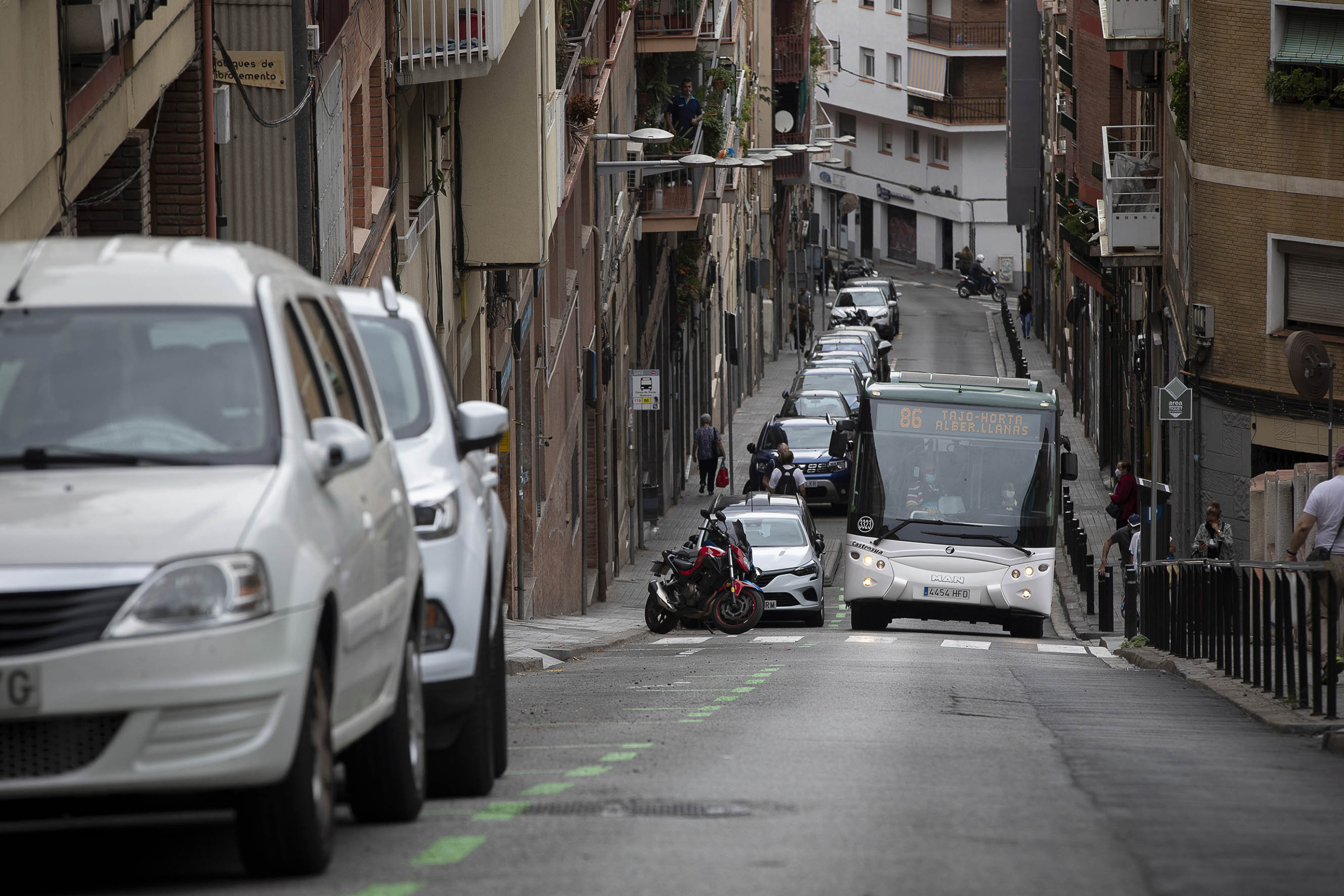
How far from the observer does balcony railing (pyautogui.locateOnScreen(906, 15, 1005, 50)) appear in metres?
104

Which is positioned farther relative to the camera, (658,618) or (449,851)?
(658,618)

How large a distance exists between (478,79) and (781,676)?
10342 mm

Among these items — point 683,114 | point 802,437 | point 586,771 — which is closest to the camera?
point 586,771

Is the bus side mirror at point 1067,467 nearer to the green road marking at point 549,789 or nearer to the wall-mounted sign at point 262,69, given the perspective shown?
the wall-mounted sign at point 262,69

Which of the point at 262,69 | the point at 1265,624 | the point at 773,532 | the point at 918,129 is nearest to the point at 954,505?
the point at 773,532

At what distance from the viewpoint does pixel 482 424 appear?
810 cm

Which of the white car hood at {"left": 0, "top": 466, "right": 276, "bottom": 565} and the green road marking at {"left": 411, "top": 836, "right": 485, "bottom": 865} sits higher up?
the white car hood at {"left": 0, "top": 466, "right": 276, "bottom": 565}

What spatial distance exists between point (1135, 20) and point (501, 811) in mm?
32331

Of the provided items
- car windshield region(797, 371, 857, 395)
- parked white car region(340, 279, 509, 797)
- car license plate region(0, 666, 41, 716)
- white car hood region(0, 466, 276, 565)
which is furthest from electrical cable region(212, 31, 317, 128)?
car windshield region(797, 371, 857, 395)

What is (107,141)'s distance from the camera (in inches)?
514

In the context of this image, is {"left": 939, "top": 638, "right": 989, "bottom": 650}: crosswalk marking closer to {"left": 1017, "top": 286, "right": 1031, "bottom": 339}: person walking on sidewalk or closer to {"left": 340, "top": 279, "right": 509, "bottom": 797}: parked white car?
{"left": 340, "top": 279, "right": 509, "bottom": 797}: parked white car

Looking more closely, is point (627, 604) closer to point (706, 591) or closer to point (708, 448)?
point (706, 591)

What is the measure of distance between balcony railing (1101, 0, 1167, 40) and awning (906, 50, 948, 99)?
219 ft

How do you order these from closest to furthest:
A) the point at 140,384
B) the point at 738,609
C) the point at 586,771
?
1. the point at 140,384
2. the point at 586,771
3. the point at 738,609
